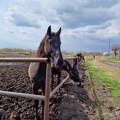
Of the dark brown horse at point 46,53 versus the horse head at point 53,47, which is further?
the dark brown horse at point 46,53

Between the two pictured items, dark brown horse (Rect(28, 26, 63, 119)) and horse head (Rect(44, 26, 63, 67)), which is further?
dark brown horse (Rect(28, 26, 63, 119))

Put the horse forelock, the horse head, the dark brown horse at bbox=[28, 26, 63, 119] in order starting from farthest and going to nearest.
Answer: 1. the horse forelock
2. the dark brown horse at bbox=[28, 26, 63, 119]
3. the horse head

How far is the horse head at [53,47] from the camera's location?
2350 millimetres

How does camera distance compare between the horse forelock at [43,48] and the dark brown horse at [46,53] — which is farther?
the horse forelock at [43,48]

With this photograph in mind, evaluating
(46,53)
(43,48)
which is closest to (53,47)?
(46,53)

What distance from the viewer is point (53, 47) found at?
8.35 ft

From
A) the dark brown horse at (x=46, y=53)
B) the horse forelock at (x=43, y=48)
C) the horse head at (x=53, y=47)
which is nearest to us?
the horse head at (x=53, y=47)

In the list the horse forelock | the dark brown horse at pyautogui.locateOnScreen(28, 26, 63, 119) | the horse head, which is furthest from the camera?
the horse forelock

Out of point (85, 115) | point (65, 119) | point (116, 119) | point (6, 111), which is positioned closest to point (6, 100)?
point (6, 111)

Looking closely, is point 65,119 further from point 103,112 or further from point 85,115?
point 103,112

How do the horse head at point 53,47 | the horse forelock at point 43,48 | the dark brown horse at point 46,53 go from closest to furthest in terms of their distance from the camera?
the horse head at point 53,47, the dark brown horse at point 46,53, the horse forelock at point 43,48

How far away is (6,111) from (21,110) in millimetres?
360

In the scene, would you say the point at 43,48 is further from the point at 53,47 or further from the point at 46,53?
the point at 53,47

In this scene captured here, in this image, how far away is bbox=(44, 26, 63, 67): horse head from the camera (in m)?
2.35
